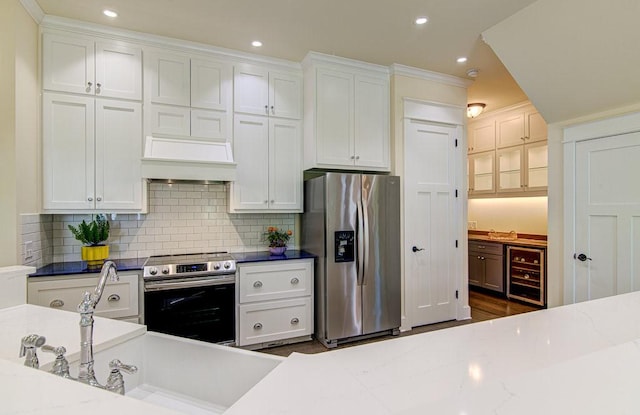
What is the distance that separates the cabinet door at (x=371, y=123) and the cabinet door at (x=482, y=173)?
8.33 feet

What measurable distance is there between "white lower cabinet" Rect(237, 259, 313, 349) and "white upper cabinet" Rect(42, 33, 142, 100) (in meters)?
1.92

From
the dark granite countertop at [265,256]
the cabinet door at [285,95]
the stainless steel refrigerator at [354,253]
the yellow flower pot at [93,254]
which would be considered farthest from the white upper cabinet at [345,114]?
the yellow flower pot at [93,254]

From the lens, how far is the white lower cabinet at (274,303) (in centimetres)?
295

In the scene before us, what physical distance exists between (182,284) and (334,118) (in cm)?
218

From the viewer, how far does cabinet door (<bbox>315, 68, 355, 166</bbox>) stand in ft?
10.8

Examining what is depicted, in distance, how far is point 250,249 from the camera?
3.51m

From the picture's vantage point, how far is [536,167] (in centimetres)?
450

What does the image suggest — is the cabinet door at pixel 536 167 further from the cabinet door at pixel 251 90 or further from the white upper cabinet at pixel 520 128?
the cabinet door at pixel 251 90

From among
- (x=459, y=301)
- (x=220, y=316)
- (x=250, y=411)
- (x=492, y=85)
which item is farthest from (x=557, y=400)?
(x=492, y=85)

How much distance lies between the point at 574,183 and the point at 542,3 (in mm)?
1530

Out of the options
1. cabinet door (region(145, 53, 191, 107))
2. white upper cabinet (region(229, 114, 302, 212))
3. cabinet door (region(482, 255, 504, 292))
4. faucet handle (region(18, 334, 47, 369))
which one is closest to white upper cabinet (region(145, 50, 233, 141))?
cabinet door (region(145, 53, 191, 107))

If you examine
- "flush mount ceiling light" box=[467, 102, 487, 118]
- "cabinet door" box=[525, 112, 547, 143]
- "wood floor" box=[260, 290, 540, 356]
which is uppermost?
"flush mount ceiling light" box=[467, 102, 487, 118]

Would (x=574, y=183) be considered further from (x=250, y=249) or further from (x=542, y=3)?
(x=250, y=249)

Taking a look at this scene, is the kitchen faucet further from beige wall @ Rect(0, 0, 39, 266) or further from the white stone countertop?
beige wall @ Rect(0, 0, 39, 266)
